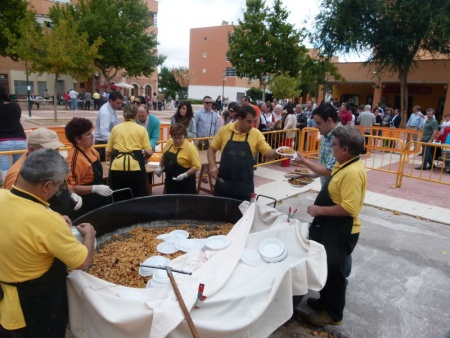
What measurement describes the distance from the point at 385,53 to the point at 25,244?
21.9m

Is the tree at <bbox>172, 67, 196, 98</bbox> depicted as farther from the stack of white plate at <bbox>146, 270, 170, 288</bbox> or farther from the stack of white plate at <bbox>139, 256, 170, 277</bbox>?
the stack of white plate at <bbox>146, 270, 170, 288</bbox>

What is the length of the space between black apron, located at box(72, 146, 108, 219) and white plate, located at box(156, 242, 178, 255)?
2.94 feet

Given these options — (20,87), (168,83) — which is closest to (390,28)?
(20,87)

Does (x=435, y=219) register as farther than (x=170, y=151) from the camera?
Yes

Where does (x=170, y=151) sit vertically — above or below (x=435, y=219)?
above

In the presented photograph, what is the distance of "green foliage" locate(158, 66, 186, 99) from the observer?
2307 inches

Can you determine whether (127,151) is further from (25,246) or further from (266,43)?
(266,43)

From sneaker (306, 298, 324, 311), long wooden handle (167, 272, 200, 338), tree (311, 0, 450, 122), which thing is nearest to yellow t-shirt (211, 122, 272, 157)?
sneaker (306, 298, 324, 311)

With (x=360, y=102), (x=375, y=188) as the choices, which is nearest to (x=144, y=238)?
(x=375, y=188)

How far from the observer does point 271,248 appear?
334cm

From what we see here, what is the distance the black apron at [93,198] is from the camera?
3.58 meters

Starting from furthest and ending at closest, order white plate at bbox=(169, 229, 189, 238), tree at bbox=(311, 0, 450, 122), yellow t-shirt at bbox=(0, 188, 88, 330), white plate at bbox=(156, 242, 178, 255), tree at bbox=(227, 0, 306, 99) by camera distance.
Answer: tree at bbox=(227, 0, 306, 99) < tree at bbox=(311, 0, 450, 122) < white plate at bbox=(169, 229, 189, 238) < white plate at bbox=(156, 242, 178, 255) < yellow t-shirt at bbox=(0, 188, 88, 330)

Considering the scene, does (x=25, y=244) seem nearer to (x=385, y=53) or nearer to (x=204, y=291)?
(x=204, y=291)

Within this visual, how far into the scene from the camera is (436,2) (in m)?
17.7
